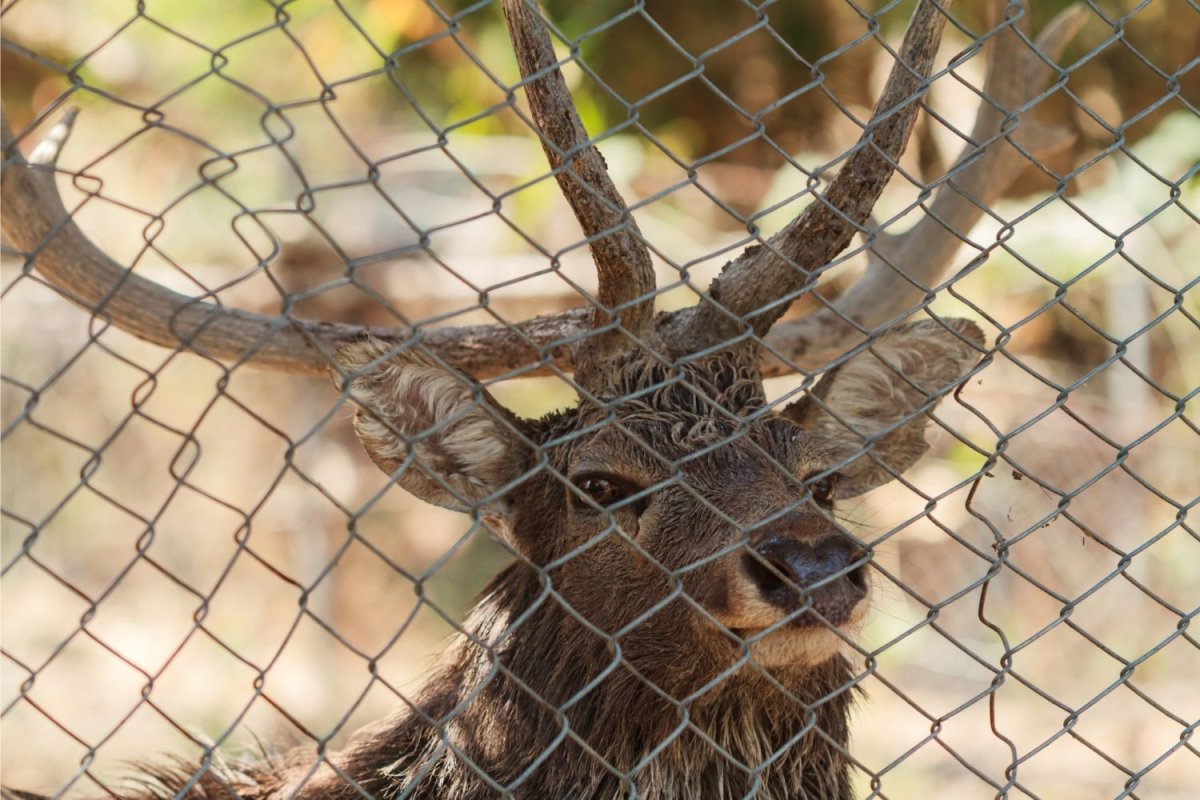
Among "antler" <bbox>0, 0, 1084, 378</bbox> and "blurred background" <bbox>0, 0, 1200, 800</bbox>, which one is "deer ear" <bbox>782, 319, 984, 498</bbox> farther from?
"blurred background" <bbox>0, 0, 1200, 800</bbox>

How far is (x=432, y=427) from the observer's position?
2875 mm

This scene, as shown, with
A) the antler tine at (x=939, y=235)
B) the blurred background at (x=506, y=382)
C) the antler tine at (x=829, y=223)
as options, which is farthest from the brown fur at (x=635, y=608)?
the blurred background at (x=506, y=382)

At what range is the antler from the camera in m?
2.71

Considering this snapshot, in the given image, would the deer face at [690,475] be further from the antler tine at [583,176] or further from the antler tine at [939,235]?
the antler tine at [939,235]

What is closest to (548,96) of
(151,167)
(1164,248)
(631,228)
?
(631,228)

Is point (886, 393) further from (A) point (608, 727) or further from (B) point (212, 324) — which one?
(B) point (212, 324)

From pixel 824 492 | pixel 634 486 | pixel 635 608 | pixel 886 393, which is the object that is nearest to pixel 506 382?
pixel 886 393

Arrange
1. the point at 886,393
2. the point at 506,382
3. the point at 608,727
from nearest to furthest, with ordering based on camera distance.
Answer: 1. the point at 608,727
2. the point at 886,393
3. the point at 506,382

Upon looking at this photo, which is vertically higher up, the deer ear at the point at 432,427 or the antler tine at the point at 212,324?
the antler tine at the point at 212,324

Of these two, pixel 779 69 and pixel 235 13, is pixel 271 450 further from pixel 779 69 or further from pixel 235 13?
pixel 779 69

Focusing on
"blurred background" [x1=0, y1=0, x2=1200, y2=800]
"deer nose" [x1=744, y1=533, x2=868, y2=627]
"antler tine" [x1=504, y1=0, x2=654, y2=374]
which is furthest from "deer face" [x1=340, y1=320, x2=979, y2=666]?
"blurred background" [x1=0, y1=0, x2=1200, y2=800]

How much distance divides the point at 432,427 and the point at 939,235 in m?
2.27

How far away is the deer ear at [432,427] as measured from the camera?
9.87ft

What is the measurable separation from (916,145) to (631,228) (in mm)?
8531
